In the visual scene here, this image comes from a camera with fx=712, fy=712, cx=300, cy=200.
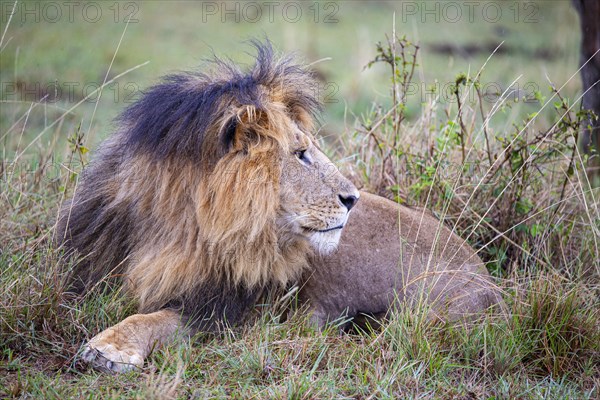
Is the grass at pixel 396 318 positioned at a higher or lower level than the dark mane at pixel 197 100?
lower

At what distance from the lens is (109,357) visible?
2873 mm

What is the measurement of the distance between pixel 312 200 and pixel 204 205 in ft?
1.60

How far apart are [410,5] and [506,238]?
9566 millimetres

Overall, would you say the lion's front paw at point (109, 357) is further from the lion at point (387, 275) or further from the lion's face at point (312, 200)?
the lion at point (387, 275)

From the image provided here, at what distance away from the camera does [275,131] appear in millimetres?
3211

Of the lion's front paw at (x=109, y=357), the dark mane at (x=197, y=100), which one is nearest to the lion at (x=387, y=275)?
the dark mane at (x=197, y=100)

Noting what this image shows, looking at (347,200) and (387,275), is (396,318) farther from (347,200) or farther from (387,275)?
(347,200)

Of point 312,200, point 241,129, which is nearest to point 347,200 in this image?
point 312,200

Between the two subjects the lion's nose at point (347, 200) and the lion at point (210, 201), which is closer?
the lion at point (210, 201)

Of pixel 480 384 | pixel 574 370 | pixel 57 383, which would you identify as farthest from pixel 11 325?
pixel 574 370

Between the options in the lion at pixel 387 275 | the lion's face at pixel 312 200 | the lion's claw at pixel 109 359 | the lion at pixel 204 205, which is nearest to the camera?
the lion's claw at pixel 109 359

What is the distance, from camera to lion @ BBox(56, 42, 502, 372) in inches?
123

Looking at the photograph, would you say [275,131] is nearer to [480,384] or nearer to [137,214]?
[137,214]

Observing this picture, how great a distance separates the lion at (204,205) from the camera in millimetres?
3129
